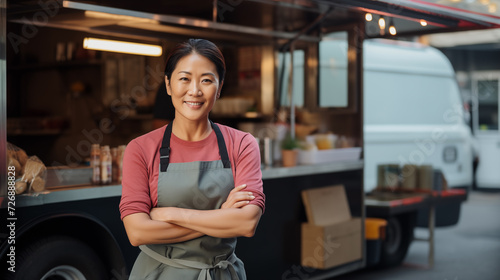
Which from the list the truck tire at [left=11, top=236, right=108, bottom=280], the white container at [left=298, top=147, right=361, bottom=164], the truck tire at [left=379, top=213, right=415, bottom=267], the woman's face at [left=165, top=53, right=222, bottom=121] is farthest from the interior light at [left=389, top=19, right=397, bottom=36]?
the woman's face at [left=165, top=53, right=222, bottom=121]

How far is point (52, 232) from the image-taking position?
12.7 ft

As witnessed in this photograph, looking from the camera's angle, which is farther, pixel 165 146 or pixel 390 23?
pixel 390 23

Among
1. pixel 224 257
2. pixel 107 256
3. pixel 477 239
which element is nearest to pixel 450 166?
pixel 477 239

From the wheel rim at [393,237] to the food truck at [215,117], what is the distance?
0.02 m

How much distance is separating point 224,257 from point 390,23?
3224mm

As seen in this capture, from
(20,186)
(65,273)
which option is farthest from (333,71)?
(20,186)

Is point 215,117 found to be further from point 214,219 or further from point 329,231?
point 214,219

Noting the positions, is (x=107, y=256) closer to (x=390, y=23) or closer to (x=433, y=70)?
(x=390, y=23)

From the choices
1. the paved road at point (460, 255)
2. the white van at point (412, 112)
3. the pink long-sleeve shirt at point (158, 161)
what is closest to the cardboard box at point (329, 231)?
the paved road at point (460, 255)

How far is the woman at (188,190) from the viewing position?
2391 mm

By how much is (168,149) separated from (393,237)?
17.7 ft

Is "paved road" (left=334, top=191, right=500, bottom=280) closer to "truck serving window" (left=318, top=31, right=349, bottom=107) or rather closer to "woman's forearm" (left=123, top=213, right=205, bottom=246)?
"truck serving window" (left=318, top=31, right=349, bottom=107)

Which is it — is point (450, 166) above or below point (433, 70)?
below

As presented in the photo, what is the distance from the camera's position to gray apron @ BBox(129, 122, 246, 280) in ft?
7.95
